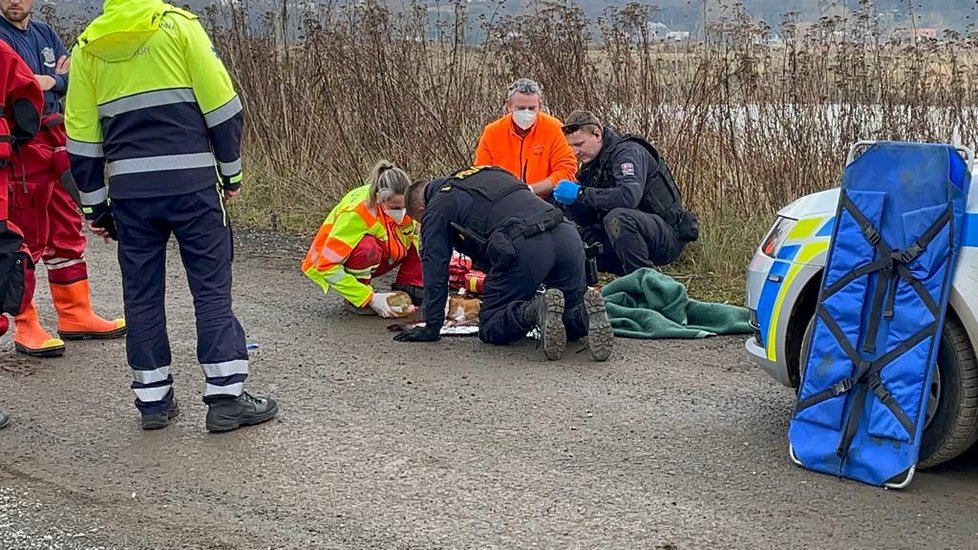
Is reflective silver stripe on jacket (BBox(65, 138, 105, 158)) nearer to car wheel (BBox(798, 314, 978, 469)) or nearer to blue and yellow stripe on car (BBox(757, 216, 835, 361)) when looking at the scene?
blue and yellow stripe on car (BBox(757, 216, 835, 361))

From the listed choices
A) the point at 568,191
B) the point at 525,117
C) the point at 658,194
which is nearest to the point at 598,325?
the point at 568,191

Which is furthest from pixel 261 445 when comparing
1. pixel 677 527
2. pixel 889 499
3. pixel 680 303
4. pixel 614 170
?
pixel 614 170

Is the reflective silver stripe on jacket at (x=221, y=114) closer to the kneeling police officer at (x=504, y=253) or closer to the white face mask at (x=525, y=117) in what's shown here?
the kneeling police officer at (x=504, y=253)

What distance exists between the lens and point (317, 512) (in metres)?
4.50

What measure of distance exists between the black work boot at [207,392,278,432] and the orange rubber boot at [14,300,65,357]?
5.88 feet

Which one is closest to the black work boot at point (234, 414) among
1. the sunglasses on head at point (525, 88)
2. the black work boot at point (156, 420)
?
the black work boot at point (156, 420)

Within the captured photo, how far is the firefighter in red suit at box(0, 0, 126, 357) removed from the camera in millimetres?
6766

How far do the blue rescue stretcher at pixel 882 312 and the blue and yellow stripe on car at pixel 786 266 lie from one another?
23cm

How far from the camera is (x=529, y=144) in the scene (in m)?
9.05

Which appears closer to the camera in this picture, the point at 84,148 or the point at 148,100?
the point at 148,100

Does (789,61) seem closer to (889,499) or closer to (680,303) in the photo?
(680,303)

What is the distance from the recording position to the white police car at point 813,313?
4461 mm

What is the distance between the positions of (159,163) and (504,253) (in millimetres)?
2278

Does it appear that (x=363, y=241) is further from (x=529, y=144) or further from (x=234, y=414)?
(x=234, y=414)
